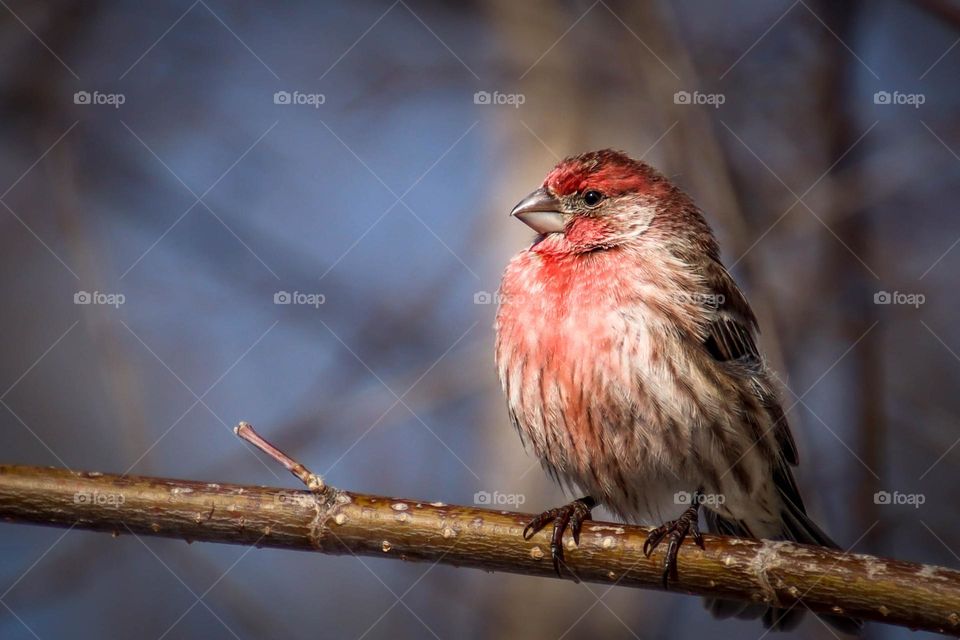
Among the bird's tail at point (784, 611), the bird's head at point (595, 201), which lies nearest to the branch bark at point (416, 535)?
the bird's tail at point (784, 611)

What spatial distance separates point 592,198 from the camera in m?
6.44

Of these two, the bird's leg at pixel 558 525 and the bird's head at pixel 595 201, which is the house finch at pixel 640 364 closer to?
the bird's head at pixel 595 201

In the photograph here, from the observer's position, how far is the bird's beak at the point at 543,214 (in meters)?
6.39

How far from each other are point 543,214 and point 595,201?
343 mm

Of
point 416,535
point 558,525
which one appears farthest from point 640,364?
point 416,535

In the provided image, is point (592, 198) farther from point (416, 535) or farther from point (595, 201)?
point (416, 535)

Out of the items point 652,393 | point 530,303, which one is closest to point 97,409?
point 530,303

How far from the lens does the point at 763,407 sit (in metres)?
6.23

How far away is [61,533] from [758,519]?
5108mm

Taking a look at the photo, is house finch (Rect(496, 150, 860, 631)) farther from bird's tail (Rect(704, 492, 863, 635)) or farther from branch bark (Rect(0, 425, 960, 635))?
branch bark (Rect(0, 425, 960, 635))

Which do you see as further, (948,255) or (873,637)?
(948,255)

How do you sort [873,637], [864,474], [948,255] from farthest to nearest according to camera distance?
1. [948,255]
2. [864,474]
3. [873,637]

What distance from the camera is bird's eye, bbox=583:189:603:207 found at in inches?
253

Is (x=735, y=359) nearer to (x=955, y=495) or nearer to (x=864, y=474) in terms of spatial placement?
(x=864, y=474)
